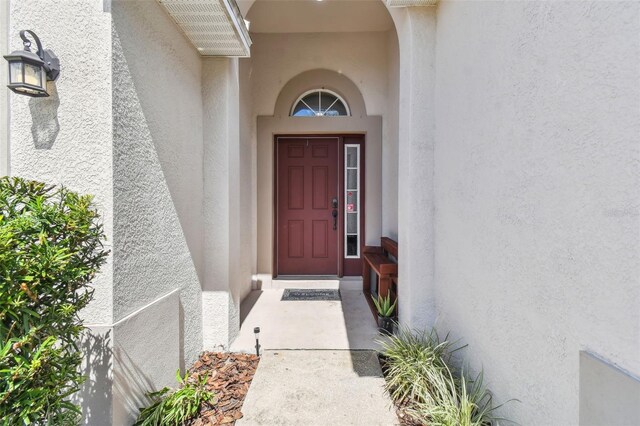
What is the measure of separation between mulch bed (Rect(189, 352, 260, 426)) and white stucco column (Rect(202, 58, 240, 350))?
19cm

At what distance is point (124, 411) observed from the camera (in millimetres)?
1909

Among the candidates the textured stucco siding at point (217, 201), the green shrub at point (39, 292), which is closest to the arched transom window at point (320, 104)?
the textured stucco siding at point (217, 201)

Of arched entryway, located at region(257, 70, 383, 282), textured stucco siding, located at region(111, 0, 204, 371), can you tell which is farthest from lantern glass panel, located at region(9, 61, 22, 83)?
arched entryway, located at region(257, 70, 383, 282)

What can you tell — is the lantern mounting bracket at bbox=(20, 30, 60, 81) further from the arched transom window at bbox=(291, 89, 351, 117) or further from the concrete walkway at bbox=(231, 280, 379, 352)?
the arched transom window at bbox=(291, 89, 351, 117)

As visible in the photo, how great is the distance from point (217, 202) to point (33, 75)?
172 centimetres

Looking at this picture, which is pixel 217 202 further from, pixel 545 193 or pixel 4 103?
pixel 545 193

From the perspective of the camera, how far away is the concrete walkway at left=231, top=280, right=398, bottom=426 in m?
2.21

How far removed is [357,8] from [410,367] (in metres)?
4.86

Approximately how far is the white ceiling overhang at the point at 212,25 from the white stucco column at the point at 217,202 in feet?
0.80

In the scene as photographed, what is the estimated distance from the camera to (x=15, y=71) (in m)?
1.60

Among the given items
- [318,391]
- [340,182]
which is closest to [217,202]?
[318,391]

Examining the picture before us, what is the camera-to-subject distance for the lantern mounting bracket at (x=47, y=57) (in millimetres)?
1693

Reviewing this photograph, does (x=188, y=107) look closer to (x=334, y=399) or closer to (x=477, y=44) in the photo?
(x=477, y=44)

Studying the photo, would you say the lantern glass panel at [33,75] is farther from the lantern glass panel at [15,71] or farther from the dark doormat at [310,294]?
the dark doormat at [310,294]
